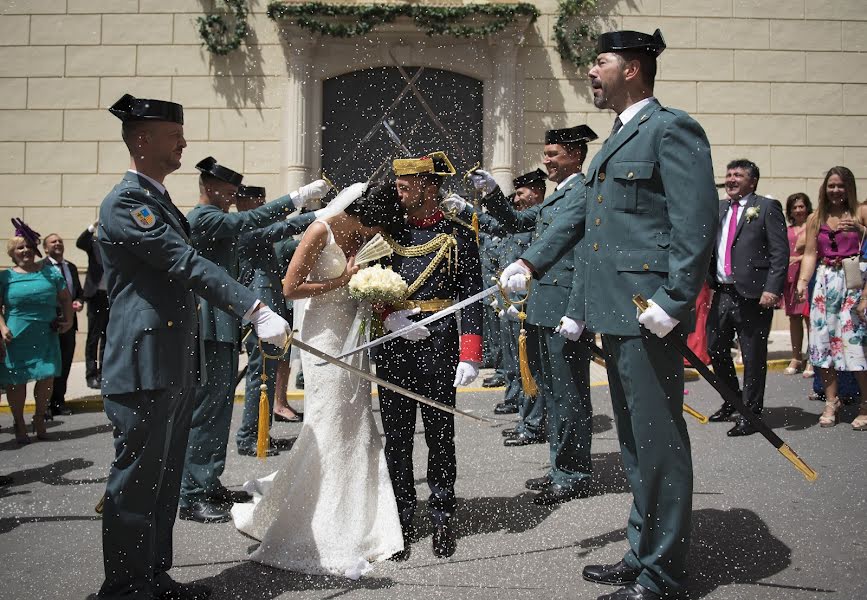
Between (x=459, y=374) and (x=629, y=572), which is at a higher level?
(x=459, y=374)

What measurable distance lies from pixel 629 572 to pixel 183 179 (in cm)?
1098

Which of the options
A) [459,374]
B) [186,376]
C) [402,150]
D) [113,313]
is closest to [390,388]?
[459,374]

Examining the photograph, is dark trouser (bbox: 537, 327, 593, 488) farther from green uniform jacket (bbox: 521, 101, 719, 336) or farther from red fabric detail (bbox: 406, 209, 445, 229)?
green uniform jacket (bbox: 521, 101, 719, 336)

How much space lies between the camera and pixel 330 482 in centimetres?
456

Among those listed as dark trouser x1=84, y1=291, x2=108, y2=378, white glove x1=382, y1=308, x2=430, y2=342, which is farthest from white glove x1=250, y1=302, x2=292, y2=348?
dark trouser x1=84, y1=291, x2=108, y2=378

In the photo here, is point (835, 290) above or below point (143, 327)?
below

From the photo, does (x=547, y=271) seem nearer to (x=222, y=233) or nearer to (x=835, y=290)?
(x=222, y=233)

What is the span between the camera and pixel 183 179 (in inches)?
532

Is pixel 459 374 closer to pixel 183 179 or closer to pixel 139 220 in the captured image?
pixel 139 220

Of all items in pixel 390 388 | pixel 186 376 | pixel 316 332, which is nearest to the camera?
pixel 186 376

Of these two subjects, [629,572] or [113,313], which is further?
[629,572]

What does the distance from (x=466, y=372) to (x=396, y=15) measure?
378 inches

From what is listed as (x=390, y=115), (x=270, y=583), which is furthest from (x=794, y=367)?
(x=270, y=583)

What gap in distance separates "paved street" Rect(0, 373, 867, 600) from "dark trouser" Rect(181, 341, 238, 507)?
41cm
